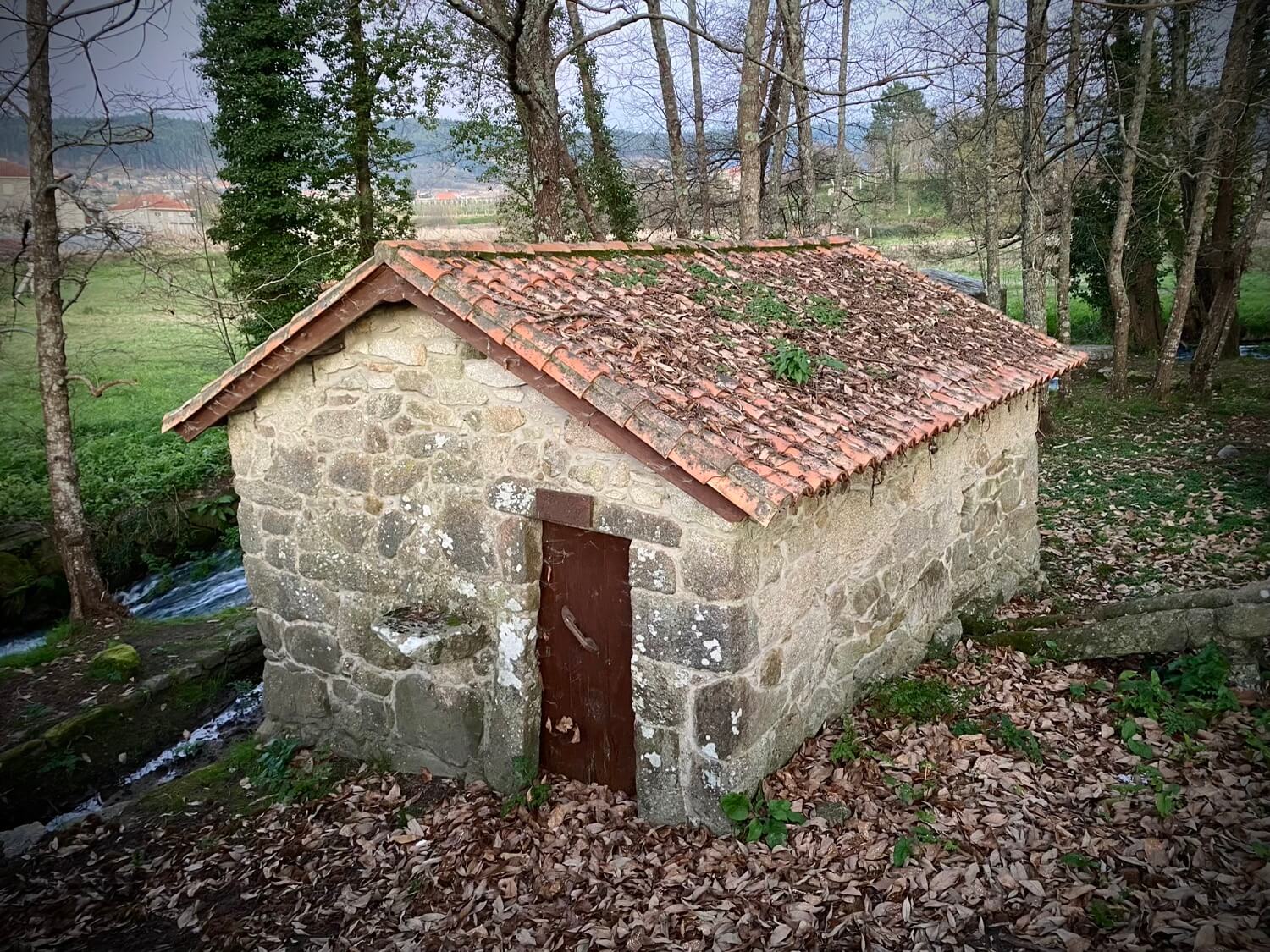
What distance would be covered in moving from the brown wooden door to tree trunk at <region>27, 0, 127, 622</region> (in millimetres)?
6575

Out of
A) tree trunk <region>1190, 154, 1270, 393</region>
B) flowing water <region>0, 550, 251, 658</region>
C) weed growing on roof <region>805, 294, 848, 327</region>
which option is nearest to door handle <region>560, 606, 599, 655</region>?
weed growing on roof <region>805, 294, 848, 327</region>

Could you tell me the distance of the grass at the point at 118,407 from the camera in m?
11.6

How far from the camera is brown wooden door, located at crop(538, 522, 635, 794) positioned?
4.68 metres

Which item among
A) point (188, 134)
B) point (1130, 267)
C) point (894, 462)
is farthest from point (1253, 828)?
point (188, 134)

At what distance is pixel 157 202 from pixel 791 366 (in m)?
14.3

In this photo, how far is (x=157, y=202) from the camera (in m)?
14.4

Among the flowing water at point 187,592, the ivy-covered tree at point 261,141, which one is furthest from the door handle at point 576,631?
the ivy-covered tree at point 261,141

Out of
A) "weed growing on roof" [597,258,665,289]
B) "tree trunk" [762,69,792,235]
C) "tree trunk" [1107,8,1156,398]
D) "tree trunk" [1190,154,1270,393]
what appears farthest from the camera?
"tree trunk" [762,69,792,235]

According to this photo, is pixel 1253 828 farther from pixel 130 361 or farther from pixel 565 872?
pixel 130 361

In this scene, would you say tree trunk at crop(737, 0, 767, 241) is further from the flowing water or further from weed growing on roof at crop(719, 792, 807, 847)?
the flowing water

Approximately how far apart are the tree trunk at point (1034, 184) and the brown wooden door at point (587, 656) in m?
8.55

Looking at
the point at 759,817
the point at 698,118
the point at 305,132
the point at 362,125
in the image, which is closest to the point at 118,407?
the point at 305,132

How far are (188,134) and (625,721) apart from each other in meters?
15.7

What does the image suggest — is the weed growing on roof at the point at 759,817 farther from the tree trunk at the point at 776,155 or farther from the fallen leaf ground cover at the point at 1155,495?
the tree trunk at the point at 776,155
